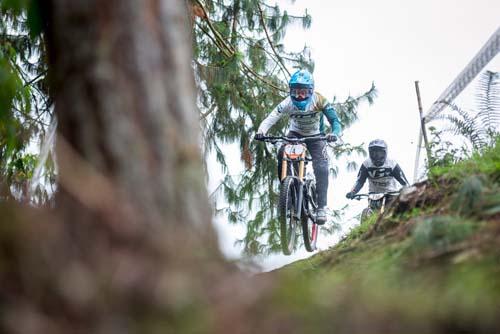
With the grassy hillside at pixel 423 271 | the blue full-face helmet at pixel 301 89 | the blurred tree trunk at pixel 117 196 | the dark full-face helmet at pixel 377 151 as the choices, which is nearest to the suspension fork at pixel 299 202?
the blue full-face helmet at pixel 301 89

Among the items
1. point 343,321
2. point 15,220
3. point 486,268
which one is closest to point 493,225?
point 486,268

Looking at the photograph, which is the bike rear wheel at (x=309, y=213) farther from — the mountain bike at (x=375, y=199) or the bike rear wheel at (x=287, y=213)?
the mountain bike at (x=375, y=199)

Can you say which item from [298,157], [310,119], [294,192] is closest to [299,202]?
[294,192]

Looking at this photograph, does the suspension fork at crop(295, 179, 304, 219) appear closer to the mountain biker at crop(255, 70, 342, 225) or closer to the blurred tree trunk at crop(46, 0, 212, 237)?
the mountain biker at crop(255, 70, 342, 225)

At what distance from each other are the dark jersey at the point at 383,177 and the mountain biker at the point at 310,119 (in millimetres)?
1642

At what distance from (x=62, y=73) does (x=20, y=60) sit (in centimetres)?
860

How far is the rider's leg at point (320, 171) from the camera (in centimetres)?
756

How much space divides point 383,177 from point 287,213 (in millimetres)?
2497

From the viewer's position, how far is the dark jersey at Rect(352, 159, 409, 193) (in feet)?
30.1

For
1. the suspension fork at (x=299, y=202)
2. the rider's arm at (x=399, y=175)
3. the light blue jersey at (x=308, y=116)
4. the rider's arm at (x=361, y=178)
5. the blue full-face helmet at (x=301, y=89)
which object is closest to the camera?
the suspension fork at (x=299, y=202)

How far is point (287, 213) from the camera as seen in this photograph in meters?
7.14

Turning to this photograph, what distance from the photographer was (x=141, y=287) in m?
1.60

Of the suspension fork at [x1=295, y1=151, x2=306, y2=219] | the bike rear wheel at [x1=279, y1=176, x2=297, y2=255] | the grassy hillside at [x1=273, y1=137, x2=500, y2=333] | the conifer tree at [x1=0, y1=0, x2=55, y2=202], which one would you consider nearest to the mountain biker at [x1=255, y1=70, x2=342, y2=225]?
the suspension fork at [x1=295, y1=151, x2=306, y2=219]

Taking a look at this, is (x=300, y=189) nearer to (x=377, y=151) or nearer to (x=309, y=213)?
(x=309, y=213)
